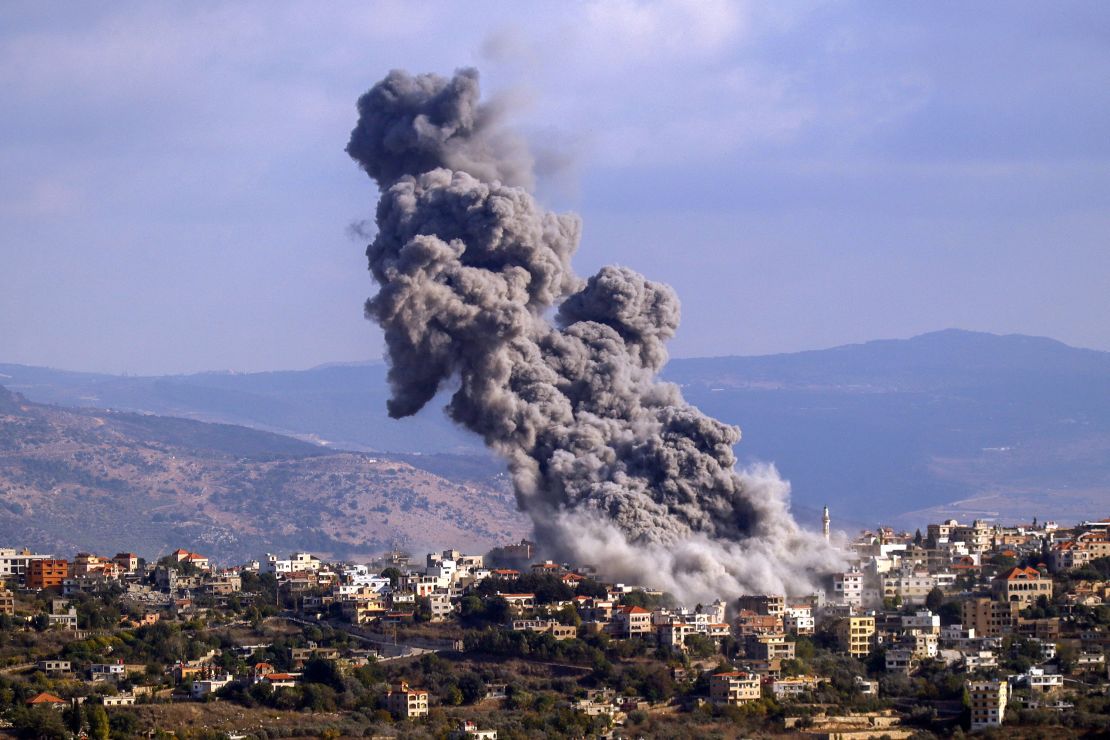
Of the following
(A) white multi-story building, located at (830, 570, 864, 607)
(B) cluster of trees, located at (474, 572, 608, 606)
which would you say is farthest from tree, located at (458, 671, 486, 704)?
(A) white multi-story building, located at (830, 570, 864, 607)

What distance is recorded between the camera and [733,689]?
70.2m

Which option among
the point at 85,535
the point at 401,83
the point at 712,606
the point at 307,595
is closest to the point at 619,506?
Answer: the point at 712,606

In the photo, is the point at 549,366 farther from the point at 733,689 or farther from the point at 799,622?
the point at 733,689

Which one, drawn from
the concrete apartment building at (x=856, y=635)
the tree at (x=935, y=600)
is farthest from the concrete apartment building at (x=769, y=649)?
the tree at (x=935, y=600)

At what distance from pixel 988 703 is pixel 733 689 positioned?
21.3ft

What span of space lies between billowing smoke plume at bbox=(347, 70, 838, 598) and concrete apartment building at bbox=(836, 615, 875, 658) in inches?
182

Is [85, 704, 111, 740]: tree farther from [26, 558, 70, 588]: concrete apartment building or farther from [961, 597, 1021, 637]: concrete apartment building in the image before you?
[961, 597, 1021, 637]: concrete apartment building

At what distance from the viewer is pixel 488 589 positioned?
81.8 metres

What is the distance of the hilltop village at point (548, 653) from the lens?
67438mm

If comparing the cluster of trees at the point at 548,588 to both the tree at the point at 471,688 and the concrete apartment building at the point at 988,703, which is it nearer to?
the tree at the point at 471,688

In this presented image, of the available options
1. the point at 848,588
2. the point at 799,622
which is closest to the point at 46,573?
the point at 799,622

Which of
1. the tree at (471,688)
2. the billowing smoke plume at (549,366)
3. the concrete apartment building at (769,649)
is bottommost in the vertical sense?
the tree at (471,688)

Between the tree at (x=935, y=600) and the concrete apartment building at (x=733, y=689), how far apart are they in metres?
12.0

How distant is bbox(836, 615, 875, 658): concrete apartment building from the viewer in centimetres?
7656
